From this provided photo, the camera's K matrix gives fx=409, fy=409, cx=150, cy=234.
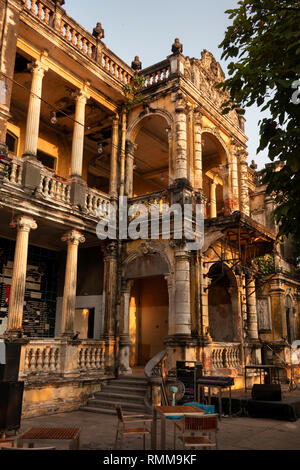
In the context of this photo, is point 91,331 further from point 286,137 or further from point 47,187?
point 286,137

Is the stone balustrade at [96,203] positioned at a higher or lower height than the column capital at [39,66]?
lower

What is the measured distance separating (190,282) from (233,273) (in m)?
3.28

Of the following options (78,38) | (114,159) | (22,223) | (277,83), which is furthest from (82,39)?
(277,83)

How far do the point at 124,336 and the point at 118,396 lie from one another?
2.15 m

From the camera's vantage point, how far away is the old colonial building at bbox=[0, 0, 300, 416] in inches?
421

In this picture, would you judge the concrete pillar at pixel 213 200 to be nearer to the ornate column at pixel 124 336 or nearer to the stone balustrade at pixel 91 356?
the ornate column at pixel 124 336

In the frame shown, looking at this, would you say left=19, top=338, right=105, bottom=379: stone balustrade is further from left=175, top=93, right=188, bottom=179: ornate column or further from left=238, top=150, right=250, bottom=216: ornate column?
left=238, top=150, right=250, bottom=216: ornate column

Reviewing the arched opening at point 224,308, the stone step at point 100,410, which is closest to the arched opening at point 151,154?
the arched opening at point 224,308

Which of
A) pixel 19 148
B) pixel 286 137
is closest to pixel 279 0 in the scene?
pixel 286 137

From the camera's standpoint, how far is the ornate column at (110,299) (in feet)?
41.4

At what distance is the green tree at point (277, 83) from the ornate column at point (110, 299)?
7900 mm

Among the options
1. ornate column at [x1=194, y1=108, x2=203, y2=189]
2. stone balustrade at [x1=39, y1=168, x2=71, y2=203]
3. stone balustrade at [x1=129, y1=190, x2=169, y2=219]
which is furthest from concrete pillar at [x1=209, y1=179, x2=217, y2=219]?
stone balustrade at [x1=39, y1=168, x2=71, y2=203]

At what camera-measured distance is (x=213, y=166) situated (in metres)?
17.9

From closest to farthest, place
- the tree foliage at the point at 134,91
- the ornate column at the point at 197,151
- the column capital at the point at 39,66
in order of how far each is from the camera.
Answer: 1. the column capital at the point at 39,66
2. the ornate column at the point at 197,151
3. the tree foliage at the point at 134,91
